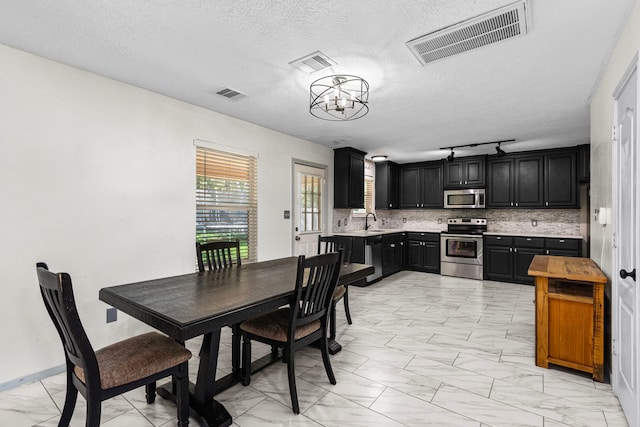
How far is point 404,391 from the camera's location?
2238 mm

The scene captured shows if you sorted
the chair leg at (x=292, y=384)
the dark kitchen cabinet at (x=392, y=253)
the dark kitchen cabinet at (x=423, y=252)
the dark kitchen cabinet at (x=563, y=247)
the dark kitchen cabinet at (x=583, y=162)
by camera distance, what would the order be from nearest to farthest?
the chair leg at (x=292, y=384)
the dark kitchen cabinet at (x=563, y=247)
the dark kitchen cabinet at (x=583, y=162)
the dark kitchen cabinet at (x=392, y=253)
the dark kitchen cabinet at (x=423, y=252)

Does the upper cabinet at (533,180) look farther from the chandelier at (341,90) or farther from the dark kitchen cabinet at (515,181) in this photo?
the chandelier at (341,90)

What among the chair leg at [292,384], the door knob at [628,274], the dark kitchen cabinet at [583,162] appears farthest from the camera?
the dark kitchen cabinet at [583,162]

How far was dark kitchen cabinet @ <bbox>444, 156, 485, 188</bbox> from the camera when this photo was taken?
6117mm

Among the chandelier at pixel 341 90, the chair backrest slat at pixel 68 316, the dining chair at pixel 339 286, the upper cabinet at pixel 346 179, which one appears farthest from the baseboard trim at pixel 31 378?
the upper cabinet at pixel 346 179

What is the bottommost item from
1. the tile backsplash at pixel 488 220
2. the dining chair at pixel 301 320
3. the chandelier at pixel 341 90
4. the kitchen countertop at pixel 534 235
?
the dining chair at pixel 301 320

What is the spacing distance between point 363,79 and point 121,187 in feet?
7.89

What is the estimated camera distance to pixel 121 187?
2869 mm

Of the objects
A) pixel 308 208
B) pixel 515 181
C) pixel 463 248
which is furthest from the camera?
pixel 463 248

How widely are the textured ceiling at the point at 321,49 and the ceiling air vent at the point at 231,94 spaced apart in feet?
0.27

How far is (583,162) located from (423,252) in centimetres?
311

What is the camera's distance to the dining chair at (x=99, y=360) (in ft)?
4.66

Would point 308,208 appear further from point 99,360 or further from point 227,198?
point 99,360

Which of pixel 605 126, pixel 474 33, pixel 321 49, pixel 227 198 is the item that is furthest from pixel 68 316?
pixel 605 126
